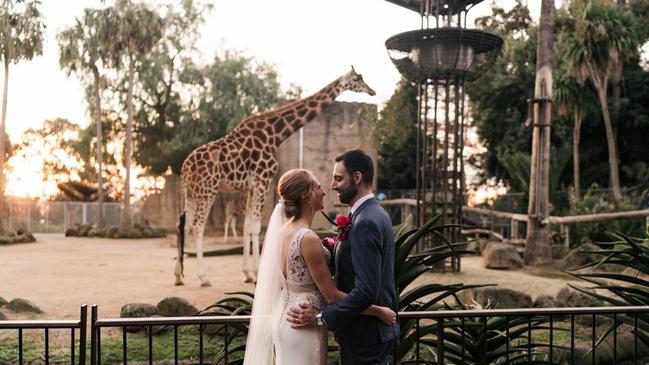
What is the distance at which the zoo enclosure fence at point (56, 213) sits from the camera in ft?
98.2

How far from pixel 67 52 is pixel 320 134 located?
1067 centimetres

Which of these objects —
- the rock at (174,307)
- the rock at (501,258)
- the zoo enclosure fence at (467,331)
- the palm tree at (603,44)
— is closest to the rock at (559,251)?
the rock at (501,258)

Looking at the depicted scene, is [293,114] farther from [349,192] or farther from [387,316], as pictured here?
[387,316]

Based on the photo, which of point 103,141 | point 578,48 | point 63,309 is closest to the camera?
point 63,309

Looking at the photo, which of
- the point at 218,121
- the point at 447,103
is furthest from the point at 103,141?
the point at 447,103

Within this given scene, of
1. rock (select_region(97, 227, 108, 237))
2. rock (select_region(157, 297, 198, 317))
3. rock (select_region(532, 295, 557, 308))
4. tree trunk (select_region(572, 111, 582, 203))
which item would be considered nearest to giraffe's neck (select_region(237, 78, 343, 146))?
rock (select_region(157, 297, 198, 317))

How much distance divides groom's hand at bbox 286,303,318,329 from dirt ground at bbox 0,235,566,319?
5.13m

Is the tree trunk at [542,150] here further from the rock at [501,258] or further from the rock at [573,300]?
the rock at [573,300]

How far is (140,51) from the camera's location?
86.0 feet

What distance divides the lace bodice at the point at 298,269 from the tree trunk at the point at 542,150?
11.4m

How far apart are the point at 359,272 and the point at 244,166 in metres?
8.62

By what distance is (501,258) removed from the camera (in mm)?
12758

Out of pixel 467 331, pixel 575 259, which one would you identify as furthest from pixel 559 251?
pixel 467 331

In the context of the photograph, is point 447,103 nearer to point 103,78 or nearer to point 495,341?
Answer: point 495,341
